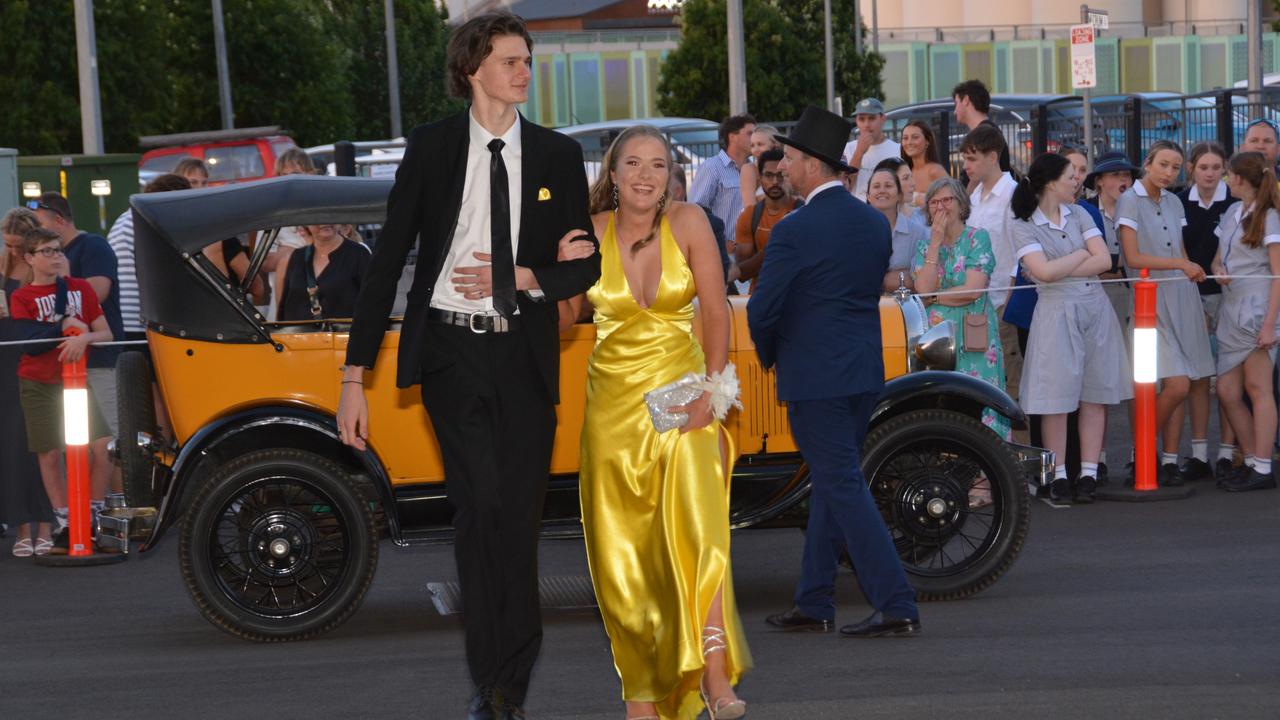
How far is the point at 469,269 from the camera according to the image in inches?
217

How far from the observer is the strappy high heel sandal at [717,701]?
5.77m

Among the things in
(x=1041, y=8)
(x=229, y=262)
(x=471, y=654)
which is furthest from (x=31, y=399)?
(x=1041, y=8)

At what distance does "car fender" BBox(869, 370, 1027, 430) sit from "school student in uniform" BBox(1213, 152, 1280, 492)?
320cm

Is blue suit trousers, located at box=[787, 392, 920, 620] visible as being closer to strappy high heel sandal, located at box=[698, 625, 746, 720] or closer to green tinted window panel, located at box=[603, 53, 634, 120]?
strappy high heel sandal, located at box=[698, 625, 746, 720]

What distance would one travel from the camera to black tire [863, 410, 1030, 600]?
7805mm

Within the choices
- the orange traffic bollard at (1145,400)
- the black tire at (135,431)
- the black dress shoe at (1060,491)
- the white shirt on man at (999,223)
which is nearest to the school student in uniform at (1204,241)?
the orange traffic bollard at (1145,400)

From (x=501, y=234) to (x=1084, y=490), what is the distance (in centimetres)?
587

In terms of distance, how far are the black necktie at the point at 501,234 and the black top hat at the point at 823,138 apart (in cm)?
169

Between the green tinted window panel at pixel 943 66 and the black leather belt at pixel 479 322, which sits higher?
the green tinted window panel at pixel 943 66

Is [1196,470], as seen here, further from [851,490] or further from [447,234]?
[447,234]

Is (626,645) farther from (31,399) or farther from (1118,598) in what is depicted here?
(31,399)

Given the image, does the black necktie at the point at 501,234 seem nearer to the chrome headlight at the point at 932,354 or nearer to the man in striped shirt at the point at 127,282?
the chrome headlight at the point at 932,354

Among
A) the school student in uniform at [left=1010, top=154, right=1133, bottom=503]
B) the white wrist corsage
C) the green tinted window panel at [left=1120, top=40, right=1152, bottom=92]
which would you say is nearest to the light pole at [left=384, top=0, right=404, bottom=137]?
the green tinted window panel at [left=1120, top=40, right=1152, bottom=92]

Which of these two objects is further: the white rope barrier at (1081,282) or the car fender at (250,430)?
the white rope barrier at (1081,282)
